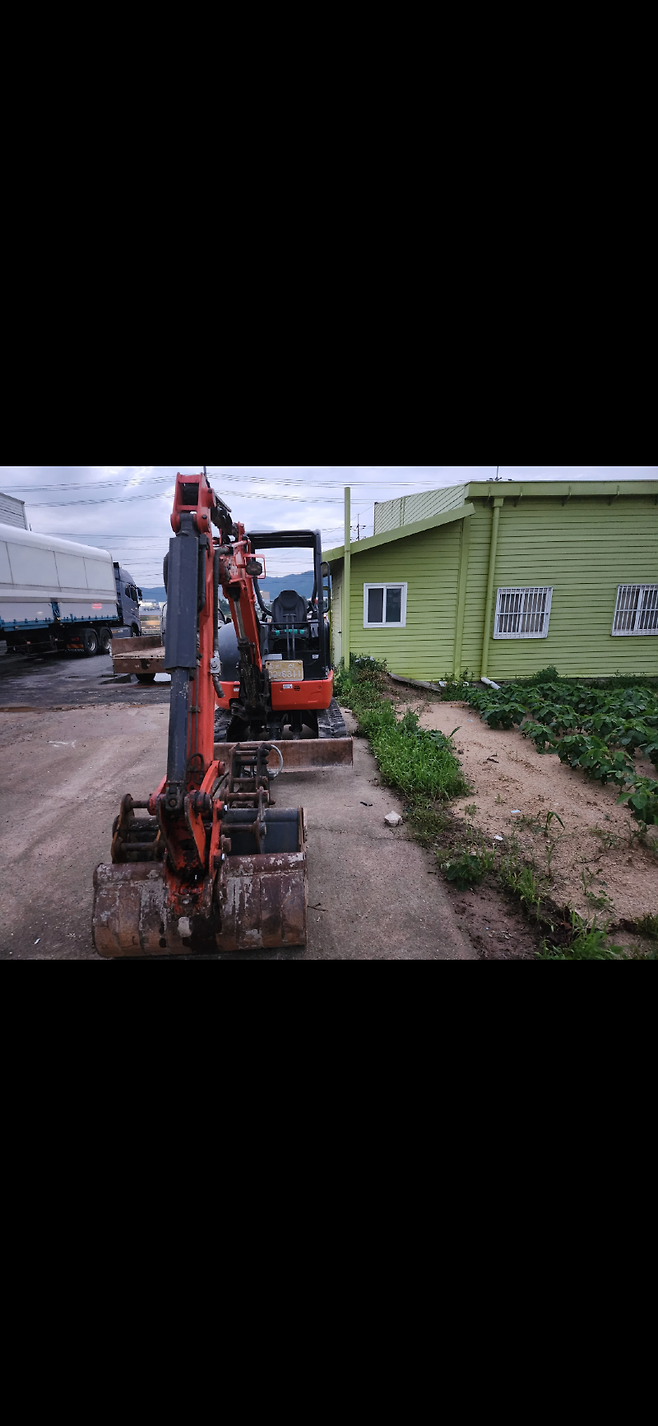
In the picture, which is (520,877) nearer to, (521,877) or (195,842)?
(521,877)

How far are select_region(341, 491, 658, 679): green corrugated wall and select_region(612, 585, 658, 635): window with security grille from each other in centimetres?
16

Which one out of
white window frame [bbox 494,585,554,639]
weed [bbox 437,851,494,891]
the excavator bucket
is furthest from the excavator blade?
white window frame [bbox 494,585,554,639]

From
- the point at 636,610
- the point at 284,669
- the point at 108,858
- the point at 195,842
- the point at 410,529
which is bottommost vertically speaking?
the point at 108,858

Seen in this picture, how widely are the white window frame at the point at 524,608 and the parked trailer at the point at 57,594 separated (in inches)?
519

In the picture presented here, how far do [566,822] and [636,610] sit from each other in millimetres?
8529

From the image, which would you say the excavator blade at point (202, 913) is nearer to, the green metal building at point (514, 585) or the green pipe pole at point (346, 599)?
the green pipe pole at point (346, 599)

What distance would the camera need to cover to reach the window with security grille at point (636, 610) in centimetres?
1123

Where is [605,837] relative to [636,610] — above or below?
below

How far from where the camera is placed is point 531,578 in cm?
1098

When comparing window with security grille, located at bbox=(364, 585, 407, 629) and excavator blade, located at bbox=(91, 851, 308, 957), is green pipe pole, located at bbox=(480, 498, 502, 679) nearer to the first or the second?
window with security grille, located at bbox=(364, 585, 407, 629)

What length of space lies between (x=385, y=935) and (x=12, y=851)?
3.61 meters

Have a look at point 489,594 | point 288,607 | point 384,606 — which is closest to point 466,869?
point 288,607

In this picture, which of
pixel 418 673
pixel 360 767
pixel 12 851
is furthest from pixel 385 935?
pixel 418 673

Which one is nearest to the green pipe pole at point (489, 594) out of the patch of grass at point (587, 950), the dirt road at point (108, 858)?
the dirt road at point (108, 858)
